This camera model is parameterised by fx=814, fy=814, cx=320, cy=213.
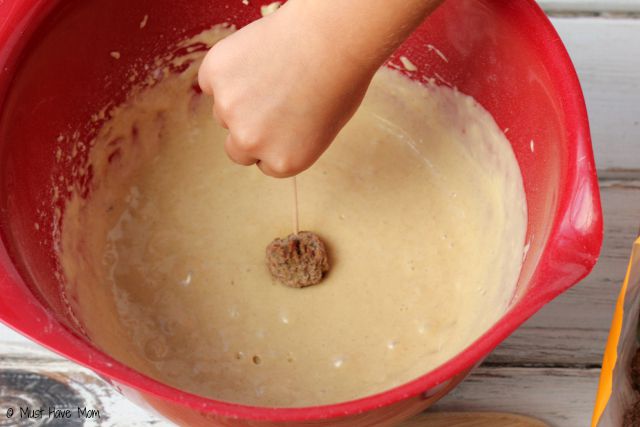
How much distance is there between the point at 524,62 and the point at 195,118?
1.50ft

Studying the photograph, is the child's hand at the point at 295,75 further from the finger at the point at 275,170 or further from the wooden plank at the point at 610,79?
the wooden plank at the point at 610,79

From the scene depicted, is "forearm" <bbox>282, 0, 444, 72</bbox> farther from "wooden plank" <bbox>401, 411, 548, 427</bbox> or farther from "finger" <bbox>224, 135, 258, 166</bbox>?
"wooden plank" <bbox>401, 411, 548, 427</bbox>

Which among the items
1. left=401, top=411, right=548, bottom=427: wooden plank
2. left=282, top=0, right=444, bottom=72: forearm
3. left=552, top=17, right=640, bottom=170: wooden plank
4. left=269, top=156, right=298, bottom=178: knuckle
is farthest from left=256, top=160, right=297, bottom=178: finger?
left=552, top=17, right=640, bottom=170: wooden plank

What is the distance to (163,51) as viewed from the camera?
1.06m

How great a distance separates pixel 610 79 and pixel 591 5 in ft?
0.37

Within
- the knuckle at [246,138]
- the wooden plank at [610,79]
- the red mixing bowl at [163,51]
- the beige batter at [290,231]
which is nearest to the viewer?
the red mixing bowl at [163,51]

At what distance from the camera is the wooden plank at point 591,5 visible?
1161mm

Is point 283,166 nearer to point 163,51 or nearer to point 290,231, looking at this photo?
point 290,231

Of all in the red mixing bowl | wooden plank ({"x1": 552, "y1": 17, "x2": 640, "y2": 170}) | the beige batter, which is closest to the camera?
the red mixing bowl

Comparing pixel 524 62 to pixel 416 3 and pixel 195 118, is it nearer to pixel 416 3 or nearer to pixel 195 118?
pixel 416 3

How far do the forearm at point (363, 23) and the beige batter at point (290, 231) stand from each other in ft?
0.95

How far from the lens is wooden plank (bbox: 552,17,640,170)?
1113 millimetres

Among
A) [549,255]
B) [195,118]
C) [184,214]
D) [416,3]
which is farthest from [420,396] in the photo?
[195,118]

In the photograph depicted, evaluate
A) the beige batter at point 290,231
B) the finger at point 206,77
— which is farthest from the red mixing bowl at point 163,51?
the finger at point 206,77
